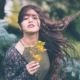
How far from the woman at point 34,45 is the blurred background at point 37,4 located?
76 millimetres

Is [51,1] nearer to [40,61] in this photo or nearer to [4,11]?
[4,11]

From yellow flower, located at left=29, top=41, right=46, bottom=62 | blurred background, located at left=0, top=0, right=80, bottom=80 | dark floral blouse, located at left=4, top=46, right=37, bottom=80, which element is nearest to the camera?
yellow flower, located at left=29, top=41, right=46, bottom=62

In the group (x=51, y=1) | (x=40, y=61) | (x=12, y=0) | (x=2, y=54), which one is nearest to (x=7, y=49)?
(x=2, y=54)

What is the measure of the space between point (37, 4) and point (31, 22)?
0.80 ft

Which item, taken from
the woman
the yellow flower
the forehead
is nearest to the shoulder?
the woman

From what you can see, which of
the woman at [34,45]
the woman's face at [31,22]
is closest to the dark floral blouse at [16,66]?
the woman at [34,45]

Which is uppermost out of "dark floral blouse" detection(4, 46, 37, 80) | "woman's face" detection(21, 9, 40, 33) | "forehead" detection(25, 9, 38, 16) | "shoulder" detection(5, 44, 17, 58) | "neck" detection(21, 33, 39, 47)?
"forehead" detection(25, 9, 38, 16)

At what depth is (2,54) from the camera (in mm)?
2311

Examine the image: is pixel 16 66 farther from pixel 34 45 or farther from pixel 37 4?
pixel 37 4

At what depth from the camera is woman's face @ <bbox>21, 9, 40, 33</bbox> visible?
2242mm

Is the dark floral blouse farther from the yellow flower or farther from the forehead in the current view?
the forehead

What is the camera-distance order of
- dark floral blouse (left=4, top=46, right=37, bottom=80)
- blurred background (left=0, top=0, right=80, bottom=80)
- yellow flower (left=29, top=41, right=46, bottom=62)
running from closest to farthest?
1. yellow flower (left=29, top=41, right=46, bottom=62)
2. dark floral blouse (left=4, top=46, right=37, bottom=80)
3. blurred background (left=0, top=0, right=80, bottom=80)

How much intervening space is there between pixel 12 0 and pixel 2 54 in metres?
0.49

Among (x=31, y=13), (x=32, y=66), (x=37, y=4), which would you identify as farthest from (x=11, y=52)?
(x=37, y=4)
